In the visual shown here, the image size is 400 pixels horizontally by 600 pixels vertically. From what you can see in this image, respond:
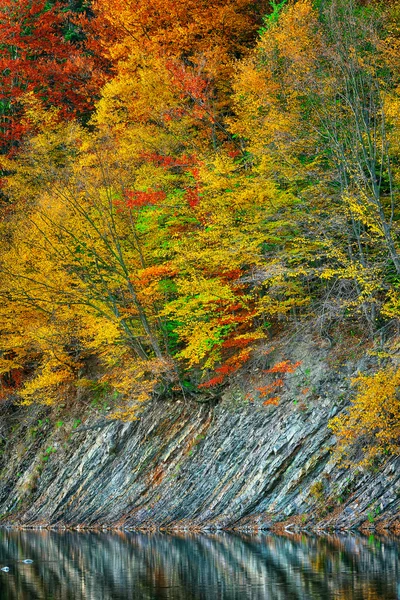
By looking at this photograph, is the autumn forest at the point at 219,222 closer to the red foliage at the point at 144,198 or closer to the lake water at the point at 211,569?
the red foliage at the point at 144,198

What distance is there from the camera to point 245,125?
29891 millimetres

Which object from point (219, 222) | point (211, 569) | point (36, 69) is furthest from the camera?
point (36, 69)

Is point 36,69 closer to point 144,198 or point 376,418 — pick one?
point 144,198

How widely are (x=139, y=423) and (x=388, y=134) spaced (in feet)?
44.8

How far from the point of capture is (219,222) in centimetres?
2723

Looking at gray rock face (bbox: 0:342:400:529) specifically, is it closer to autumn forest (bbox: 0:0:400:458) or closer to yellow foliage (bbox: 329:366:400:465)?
yellow foliage (bbox: 329:366:400:465)

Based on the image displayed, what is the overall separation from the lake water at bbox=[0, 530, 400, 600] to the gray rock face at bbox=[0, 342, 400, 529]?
4.72 feet

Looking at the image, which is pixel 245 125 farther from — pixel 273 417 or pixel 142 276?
pixel 273 417

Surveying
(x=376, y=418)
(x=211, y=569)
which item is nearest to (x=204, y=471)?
(x=376, y=418)

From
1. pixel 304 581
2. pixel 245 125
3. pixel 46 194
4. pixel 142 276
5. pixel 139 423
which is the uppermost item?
pixel 245 125

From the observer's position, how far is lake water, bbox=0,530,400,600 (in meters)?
14.7

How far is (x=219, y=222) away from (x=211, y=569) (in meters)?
12.4

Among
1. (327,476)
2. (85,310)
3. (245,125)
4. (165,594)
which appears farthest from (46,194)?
(165,594)

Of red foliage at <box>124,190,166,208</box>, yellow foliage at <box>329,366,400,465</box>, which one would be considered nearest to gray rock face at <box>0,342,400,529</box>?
yellow foliage at <box>329,366,400,465</box>
